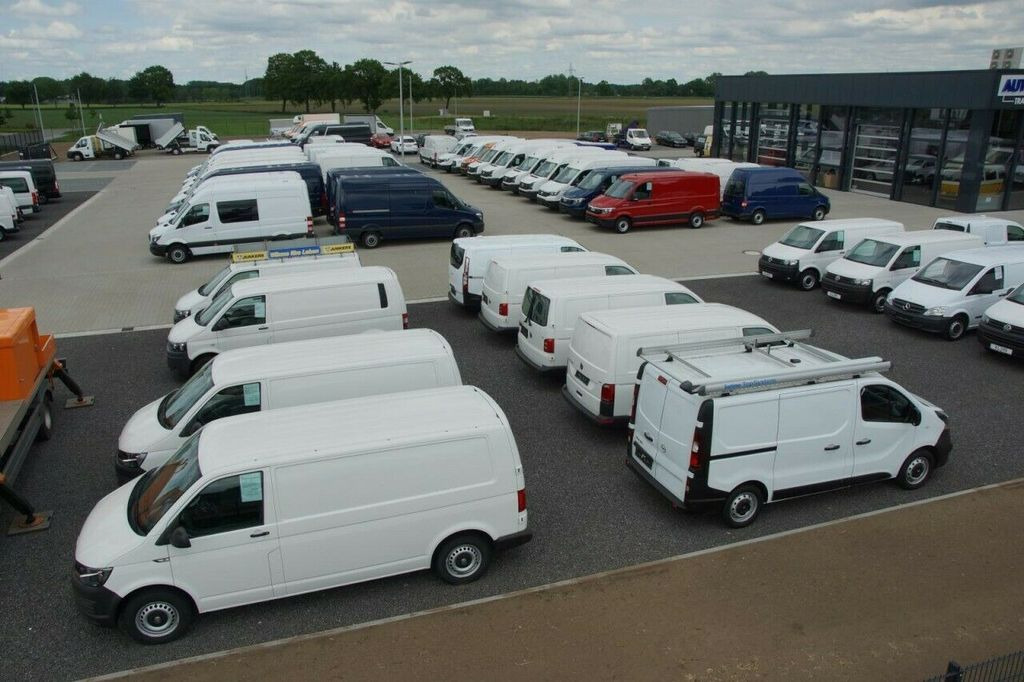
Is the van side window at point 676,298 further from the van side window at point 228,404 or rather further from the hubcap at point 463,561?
the van side window at point 228,404

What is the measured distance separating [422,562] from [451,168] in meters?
34.7

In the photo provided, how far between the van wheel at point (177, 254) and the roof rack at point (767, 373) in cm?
1594

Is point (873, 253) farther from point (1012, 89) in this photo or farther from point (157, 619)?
point (157, 619)

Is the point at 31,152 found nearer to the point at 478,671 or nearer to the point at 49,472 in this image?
the point at 49,472

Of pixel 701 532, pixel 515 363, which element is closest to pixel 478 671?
pixel 701 532

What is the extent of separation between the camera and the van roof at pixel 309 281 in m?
11.8

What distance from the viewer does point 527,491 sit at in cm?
878

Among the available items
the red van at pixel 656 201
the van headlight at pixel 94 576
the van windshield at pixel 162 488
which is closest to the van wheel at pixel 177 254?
the red van at pixel 656 201

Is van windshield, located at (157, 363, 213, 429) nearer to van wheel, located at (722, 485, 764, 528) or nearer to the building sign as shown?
van wheel, located at (722, 485, 764, 528)

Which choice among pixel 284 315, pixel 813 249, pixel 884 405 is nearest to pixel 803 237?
pixel 813 249

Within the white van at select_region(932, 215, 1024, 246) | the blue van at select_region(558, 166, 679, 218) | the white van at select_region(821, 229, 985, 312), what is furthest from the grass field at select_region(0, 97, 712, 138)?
the white van at select_region(821, 229, 985, 312)

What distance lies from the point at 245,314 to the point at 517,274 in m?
4.68

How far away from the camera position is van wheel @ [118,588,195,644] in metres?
6.21

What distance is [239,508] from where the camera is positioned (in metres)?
6.30
